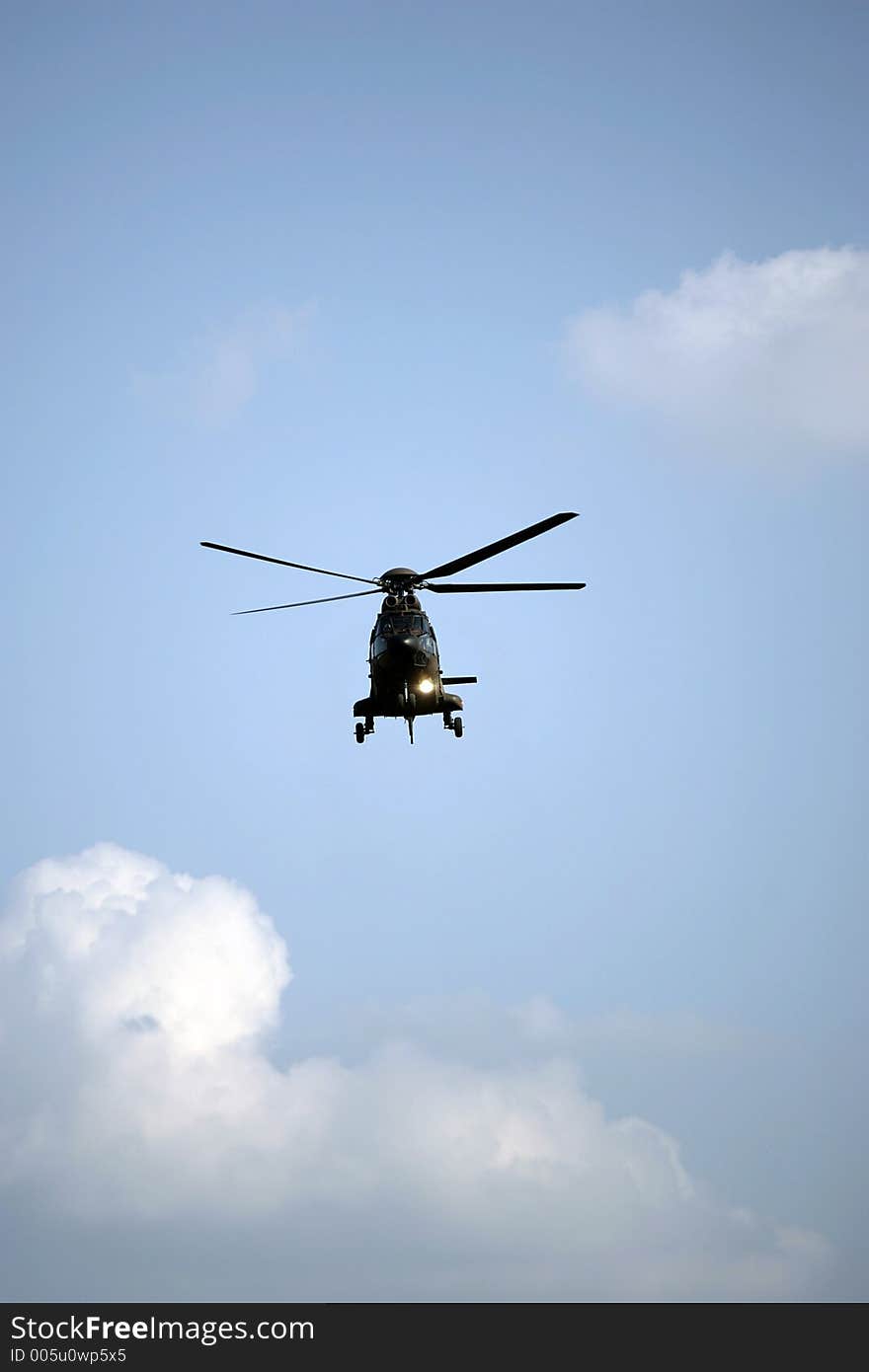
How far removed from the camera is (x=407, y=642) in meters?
59.5

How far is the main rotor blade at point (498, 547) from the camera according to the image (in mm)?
55609

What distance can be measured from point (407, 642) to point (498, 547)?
542 centimetres

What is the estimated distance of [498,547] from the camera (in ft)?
190

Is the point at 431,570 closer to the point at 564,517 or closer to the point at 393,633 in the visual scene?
the point at 393,633

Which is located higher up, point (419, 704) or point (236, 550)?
point (236, 550)

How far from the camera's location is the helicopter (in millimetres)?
59531

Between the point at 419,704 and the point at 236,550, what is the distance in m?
9.98

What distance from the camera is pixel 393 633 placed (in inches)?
2354

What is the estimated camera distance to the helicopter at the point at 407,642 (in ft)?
195

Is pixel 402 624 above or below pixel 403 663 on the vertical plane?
above

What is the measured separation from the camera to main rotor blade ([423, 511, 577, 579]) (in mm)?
55609
